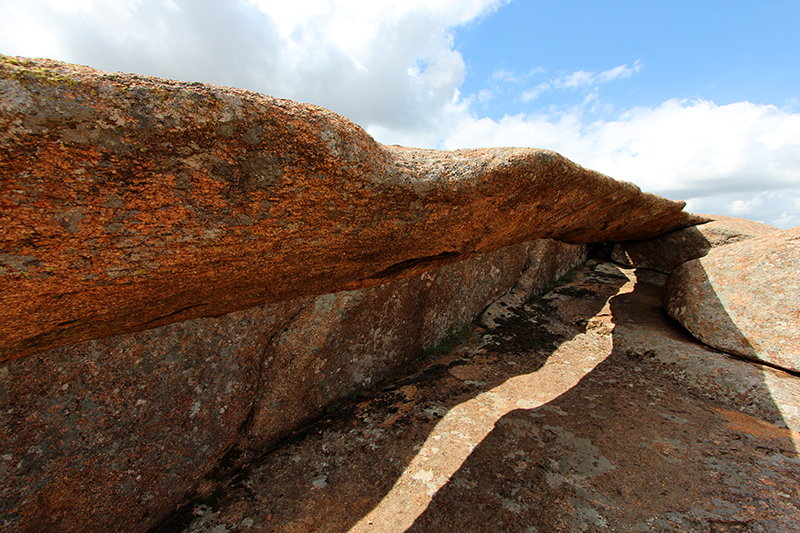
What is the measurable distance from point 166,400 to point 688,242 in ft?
25.9

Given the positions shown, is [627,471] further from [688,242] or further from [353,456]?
[688,242]

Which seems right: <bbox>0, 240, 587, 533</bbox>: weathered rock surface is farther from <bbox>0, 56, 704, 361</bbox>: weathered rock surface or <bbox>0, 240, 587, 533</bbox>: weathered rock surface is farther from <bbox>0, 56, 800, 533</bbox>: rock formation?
<bbox>0, 56, 704, 361</bbox>: weathered rock surface

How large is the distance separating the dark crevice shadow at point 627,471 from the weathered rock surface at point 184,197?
170cm

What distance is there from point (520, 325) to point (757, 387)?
2.25 m

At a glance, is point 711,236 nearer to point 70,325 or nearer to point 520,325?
point 520,325

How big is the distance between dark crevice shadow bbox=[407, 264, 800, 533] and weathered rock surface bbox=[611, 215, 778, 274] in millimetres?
3938

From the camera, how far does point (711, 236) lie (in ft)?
20.4

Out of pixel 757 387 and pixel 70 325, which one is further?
pixel 757 387

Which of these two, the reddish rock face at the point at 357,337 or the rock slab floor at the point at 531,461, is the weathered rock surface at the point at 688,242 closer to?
the rock slab floor at the point at 531,461

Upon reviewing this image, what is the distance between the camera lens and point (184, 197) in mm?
1356

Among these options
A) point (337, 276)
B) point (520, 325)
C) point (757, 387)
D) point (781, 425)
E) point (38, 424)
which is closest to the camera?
point (38, 424)

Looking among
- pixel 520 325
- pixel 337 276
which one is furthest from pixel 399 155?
pixel 520 325

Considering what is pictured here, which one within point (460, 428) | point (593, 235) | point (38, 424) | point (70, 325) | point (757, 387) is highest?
point (593, 235)

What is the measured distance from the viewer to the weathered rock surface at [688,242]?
6062 mm
